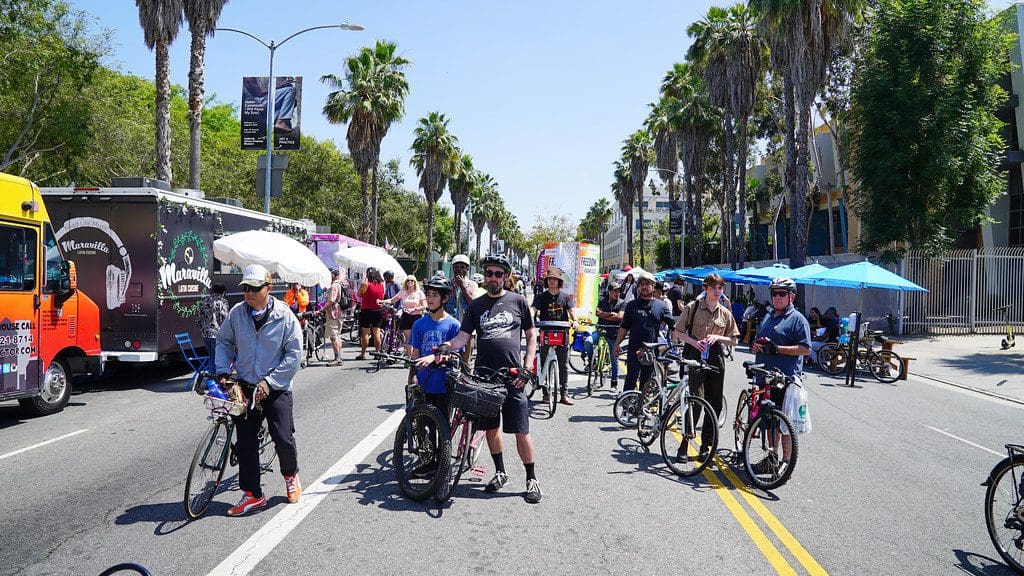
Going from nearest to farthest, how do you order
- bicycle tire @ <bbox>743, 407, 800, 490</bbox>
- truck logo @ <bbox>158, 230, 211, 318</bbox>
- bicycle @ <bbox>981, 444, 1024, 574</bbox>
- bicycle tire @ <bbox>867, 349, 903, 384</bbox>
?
bicycle @ <bbox>981, 444, 1024, 574</bbox>, bicycle tire @ <bbox>743, 407, 800, 490</bbox>, truck logo @ <bbox>158, 230, 211, 318</bbox>, bicycle tire @ <bbox>867, 349, 903, 384</bbox>

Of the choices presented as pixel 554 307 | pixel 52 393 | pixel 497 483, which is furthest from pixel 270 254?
pixel 497 483

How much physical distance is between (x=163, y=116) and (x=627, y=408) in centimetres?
1519

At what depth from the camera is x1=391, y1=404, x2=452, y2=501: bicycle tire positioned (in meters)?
5.42

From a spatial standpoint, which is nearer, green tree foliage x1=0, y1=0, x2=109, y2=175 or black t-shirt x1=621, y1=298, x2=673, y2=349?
black t-shirt x1=621, y1=298, x2=673, y2=349

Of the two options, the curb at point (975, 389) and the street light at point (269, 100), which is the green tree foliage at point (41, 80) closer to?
the street light at point (269, 100)

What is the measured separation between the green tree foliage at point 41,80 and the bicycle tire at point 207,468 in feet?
66.2

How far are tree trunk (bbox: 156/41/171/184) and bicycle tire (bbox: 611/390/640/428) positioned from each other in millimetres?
13827

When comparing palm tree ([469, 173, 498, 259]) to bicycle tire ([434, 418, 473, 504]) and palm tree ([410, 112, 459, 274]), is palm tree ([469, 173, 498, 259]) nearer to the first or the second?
palm tree ([410, 112, 459, 274])

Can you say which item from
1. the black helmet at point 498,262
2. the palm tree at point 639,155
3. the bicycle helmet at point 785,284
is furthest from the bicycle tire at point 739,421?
the palm tree at point 639,155

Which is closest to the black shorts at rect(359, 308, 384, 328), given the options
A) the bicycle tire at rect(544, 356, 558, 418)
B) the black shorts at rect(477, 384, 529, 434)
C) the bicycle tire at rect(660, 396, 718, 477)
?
the bicycle tire at rect(544, 356, 558, 418)

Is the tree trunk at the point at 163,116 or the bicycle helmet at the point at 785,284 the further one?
the tree trunk at the point at 163,116

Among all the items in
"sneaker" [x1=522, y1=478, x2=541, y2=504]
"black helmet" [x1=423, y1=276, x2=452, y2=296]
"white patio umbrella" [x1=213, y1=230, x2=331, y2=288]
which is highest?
"white patio umbrella" [x1=213, y1=230, x2=331, y2=288]

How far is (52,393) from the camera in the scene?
9.44m

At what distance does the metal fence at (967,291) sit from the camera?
23.7 m
